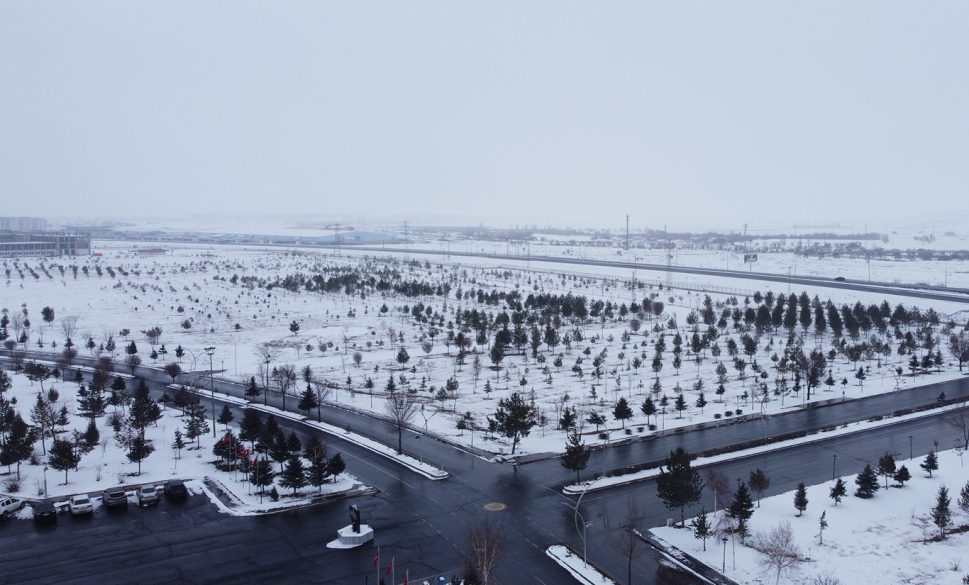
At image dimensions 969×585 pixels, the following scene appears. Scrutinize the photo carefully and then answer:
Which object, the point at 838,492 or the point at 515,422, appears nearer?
the point at 838,492

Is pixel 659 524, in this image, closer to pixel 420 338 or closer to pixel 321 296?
pixel 420 338

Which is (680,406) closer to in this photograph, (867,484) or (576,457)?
(867,484)

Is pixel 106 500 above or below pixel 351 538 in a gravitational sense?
below

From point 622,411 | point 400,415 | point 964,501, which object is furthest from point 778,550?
point 400,415

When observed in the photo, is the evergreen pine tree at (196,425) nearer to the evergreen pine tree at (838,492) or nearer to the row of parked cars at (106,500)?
the row of parked cars at (106,500)

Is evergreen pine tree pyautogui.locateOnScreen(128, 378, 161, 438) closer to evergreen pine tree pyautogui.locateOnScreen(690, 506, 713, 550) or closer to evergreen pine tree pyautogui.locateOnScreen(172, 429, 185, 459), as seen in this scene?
evergreen pine tree pyautogui.locateOnScreen(172, 429, 185, 459)

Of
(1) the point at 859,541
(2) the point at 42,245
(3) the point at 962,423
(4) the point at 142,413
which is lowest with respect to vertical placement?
(1) the point at 859,541
